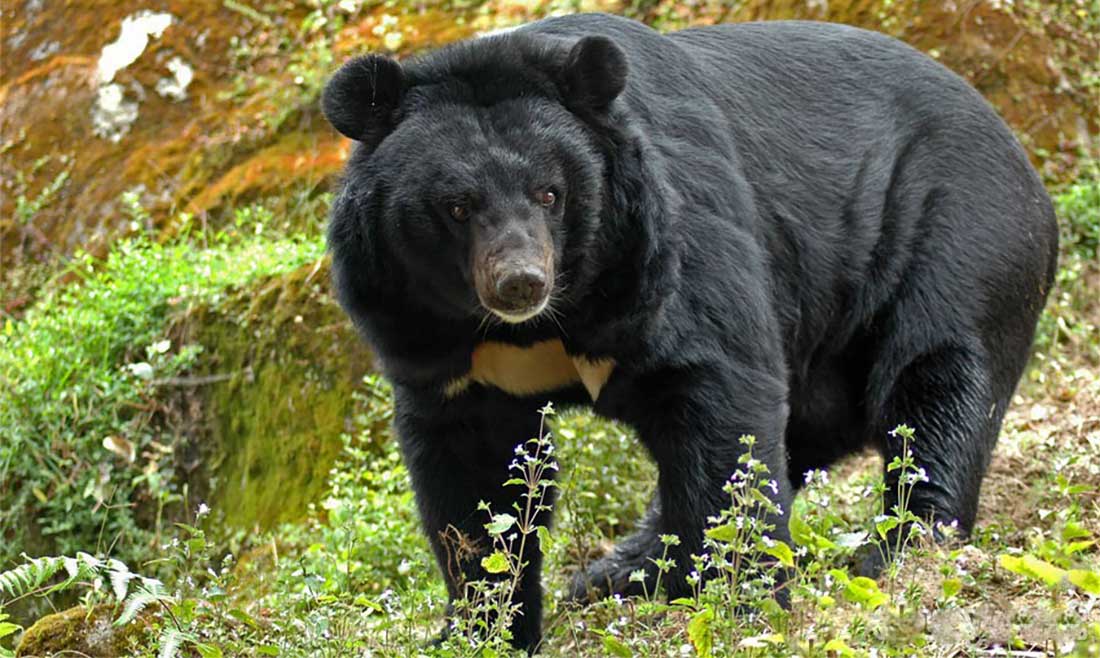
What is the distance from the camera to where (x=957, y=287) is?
5207 millimetres

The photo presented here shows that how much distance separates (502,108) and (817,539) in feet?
5.54

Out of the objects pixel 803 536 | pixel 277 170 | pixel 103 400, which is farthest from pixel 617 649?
pixel 277 170

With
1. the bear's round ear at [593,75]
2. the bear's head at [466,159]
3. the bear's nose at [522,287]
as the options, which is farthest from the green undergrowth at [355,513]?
the bear's round ear at [593,75]

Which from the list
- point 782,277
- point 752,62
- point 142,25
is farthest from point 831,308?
point 142,25

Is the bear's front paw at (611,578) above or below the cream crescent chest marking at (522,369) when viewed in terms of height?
below

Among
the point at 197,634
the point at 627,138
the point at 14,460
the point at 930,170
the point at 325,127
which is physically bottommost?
the point at 14,460

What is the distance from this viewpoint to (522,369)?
4.52 meters

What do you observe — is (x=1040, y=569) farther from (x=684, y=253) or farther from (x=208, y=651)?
(x=684, y=253)

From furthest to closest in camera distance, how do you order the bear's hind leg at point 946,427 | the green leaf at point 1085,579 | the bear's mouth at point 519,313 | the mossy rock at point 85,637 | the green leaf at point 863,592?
the bear's hind leg at point 946,427, the bear's mouth at point 519,313, the mossy rock at point 85,637, the green leaf at point 863,592, the green leaf at point 1085,579

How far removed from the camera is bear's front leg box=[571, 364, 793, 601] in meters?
4.28

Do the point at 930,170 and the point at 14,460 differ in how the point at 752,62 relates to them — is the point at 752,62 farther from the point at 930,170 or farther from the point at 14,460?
the point at 14,460

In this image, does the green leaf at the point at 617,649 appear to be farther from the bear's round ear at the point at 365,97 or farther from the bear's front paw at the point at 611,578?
the bear's front paw at the point at 611,578

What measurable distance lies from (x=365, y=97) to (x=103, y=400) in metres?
3.72

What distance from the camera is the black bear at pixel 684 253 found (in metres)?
4.20
